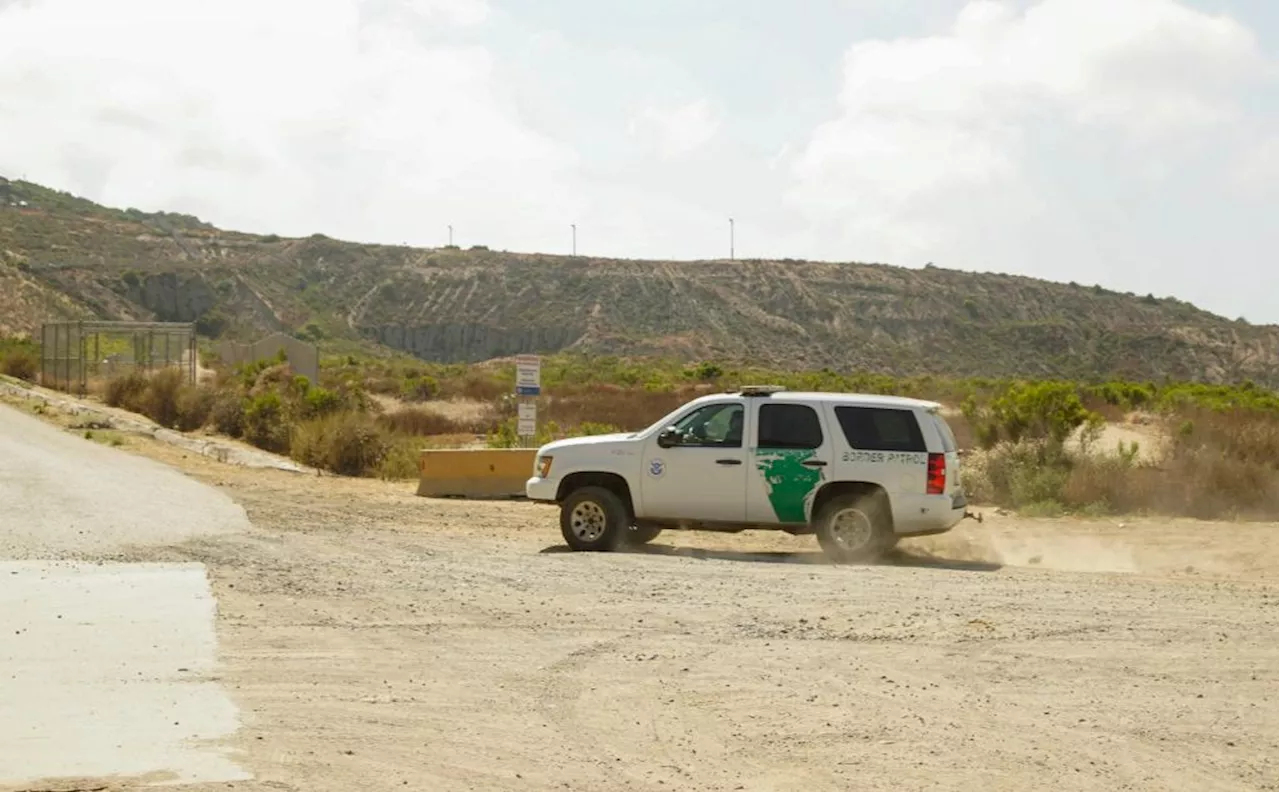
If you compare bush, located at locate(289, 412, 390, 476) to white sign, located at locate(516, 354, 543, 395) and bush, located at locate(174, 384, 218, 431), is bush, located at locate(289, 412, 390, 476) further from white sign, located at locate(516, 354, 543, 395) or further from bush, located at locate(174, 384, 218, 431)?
bush, located at locate(174, 384, 218, 431)

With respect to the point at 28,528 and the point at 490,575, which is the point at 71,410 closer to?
the point at 28,528

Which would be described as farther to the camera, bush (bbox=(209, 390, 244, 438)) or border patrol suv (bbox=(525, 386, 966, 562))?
bush (bbox=(209, 390, 244, 438))

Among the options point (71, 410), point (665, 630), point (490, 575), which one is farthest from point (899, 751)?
point (71, 410)

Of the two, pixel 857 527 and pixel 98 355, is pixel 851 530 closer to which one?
pixel 857 527

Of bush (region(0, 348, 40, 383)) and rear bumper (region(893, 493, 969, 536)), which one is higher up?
bush (region(0, 348, 40, 383))

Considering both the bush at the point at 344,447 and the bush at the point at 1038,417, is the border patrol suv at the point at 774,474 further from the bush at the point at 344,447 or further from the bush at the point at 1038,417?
the bush at the point at 344,447

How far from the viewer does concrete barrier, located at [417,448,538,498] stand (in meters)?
23.6

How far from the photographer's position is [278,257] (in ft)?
399

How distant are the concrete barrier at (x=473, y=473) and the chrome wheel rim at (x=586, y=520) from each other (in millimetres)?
6907

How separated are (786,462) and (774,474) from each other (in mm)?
179

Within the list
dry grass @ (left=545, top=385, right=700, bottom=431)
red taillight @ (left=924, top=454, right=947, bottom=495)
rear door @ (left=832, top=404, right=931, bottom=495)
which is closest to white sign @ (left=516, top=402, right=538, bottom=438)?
rear door @ (left=832, top=404, right=931, bottom=495)

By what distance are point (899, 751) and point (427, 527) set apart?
11853 millimetres

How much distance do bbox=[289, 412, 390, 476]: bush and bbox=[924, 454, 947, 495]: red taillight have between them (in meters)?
14.0

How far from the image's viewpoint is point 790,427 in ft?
53.9
